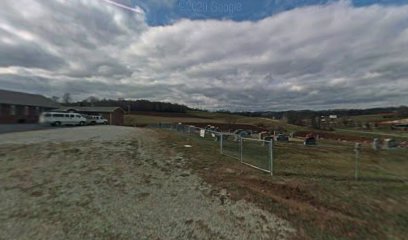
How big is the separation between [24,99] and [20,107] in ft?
11.8

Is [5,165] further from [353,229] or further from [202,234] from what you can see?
[353,229]

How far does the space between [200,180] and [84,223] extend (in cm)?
360

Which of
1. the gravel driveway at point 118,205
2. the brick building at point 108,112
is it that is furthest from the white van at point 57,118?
the gravel driveway at point 118,205

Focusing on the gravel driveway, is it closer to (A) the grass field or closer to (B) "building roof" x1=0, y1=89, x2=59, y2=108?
(B) "building roof" x1=0, y1=89, x2=59, y2=108

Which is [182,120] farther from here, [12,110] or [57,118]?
[57,118]

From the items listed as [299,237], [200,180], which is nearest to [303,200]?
[299,237]

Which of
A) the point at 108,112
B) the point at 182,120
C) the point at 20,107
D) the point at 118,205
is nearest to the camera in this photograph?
the point at 118,205

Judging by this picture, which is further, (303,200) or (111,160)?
(111,160)

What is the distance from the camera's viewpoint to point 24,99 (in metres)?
47.9

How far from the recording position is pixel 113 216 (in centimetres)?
533

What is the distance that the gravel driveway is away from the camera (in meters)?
4.75

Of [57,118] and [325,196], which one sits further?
[57,118]

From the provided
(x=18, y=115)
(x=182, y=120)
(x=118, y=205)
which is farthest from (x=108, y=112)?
(x=118, y=205)

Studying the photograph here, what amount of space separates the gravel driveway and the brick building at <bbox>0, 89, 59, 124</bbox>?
39.7m
